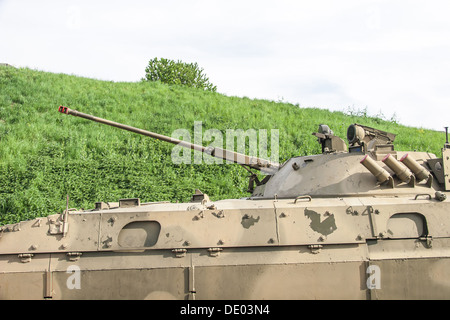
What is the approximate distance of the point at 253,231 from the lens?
27.2 feet

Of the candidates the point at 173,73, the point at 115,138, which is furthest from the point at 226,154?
the point at 173,73

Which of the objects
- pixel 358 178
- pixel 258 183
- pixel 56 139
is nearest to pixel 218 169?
pixel 56 139

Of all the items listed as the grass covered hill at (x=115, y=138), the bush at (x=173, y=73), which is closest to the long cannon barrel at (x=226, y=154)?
the grass covered hill at (x=115, y=138)

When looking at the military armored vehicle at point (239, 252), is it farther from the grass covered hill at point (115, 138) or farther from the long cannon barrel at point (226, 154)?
the grass covered hill at point (115, 138)

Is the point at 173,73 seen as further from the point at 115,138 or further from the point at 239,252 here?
the point at 239,252

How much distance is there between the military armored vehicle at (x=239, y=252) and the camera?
319 inches

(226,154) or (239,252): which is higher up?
(226,154)

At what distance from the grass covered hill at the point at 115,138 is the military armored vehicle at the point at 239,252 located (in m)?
10.2

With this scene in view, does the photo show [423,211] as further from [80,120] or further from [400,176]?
[80,120]

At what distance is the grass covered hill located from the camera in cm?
1936

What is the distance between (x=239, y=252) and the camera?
825 cm

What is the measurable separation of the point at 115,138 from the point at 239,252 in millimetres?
15363

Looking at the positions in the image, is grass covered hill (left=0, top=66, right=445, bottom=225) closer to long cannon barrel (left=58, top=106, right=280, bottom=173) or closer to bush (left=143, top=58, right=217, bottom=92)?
long cannon barrel (left=58, top=106, right=280, bottom=173)
